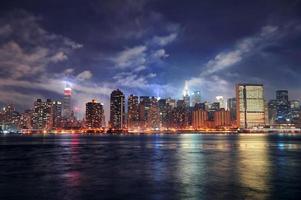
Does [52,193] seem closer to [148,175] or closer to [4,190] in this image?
[4,190]

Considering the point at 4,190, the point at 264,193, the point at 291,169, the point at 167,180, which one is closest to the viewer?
the point at 264,193

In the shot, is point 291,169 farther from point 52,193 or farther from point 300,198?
point 52,193

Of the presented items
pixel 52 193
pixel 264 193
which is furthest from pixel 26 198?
pixel 264 193

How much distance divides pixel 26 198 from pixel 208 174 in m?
21.0

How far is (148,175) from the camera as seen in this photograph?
41.2m

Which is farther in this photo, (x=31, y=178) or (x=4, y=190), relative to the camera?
(x=31, y=178)

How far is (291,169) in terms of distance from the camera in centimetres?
4597

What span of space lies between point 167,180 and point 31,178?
14.7m

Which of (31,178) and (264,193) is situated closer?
(264,193)

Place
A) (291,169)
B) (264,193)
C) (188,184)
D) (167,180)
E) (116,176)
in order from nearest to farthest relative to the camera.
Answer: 1. (264,193)
2. (188,184)
3. (167,180)
4. (116,176)
5. (291,169)

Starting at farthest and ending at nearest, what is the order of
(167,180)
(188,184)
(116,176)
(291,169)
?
(291,169), (116,176), (167,180), (188,184)

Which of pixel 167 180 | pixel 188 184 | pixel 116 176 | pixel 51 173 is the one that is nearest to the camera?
pixel 188 184

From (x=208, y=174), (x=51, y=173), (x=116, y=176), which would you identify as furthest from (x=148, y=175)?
(x=51, y=173)

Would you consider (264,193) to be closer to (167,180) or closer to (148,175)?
(167,180)
